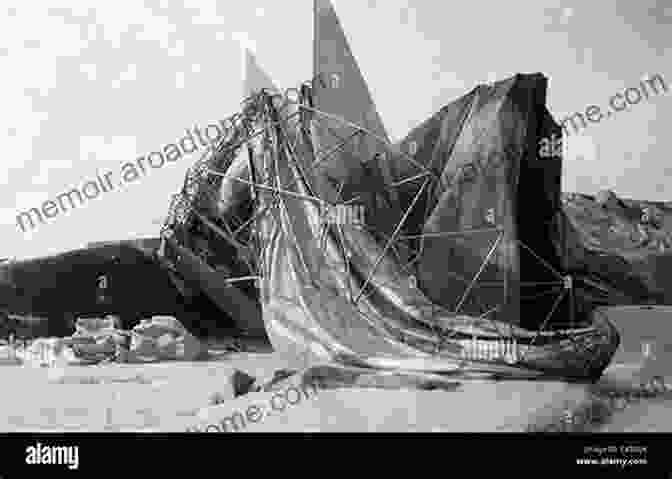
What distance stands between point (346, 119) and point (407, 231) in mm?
588

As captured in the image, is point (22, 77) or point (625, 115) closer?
point (625, 115)

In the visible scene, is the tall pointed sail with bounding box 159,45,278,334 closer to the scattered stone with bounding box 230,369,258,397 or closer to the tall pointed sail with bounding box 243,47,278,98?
the tall pointed sail with bounding box 243,47,278,98

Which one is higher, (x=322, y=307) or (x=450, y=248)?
(x=450, y=248)

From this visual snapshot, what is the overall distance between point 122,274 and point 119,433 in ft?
2.61

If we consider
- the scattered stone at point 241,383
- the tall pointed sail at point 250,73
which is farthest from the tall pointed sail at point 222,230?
the scattered stone at point 241,383

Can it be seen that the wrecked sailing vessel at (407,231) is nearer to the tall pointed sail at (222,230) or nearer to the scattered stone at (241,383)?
the tall pointed sail at (222,230)

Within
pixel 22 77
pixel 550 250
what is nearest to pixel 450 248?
pixel 550 250

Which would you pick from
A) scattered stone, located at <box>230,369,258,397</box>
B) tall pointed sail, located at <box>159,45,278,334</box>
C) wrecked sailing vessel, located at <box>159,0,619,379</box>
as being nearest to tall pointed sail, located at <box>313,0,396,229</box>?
wrecked sailing vessel, located at <box>159,0,619,379</box>

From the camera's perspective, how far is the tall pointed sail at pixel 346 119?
10.9ft

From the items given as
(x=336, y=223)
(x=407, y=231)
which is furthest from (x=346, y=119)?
(x=407, y=231)

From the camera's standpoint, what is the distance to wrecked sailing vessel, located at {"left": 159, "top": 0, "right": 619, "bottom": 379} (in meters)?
3.13

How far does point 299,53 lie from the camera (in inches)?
135

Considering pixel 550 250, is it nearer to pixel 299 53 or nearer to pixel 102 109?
pixel 299 53
